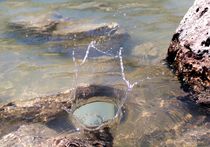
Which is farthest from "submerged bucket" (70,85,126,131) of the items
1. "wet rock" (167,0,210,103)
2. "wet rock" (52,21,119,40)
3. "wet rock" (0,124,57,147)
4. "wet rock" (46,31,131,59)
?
"wet rock" (52,21,119,40)

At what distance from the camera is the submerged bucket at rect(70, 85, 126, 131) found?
4.20 m

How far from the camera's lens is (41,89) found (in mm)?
5531

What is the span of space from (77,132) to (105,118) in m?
0.32

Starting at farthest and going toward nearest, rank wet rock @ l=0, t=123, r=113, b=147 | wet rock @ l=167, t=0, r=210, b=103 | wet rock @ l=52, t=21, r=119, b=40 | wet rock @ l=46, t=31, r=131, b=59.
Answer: wet rock @ l=52, t=21, r=119, b=40 < wet rock @ l=46, t=31, r=131, b=59 < wet rock @ l=167, t=0, r=210, b=103 < wet rock @ l=0, t=123, r=113, b=147

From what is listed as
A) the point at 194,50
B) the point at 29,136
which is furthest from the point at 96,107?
the point at 194,50

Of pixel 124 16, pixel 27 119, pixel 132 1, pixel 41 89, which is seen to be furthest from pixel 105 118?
pixel 132 1

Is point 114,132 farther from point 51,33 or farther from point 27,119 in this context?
point 51,33

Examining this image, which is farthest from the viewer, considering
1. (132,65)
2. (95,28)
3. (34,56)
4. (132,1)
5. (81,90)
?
(132,1)

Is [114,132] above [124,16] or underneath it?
underneath

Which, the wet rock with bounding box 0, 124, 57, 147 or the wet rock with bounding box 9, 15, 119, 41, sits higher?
the wet rock with bounding box 9, 15, 119, 41

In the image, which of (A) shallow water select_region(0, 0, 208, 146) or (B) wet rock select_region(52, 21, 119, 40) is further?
(B) wet rock select_region(52, 21, 119, 40)

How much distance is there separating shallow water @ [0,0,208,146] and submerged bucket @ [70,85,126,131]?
15 centimetres

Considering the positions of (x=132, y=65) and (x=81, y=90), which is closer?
(x=81, y=90)

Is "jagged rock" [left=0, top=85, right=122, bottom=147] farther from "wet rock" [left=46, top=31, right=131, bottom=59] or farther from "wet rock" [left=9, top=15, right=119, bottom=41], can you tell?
"wet rock" [left=9, top=15, right=119, bottom=41]
